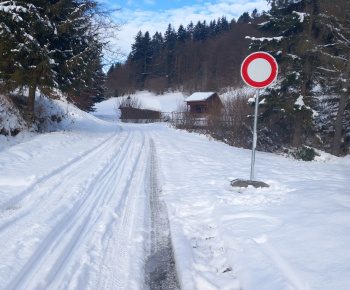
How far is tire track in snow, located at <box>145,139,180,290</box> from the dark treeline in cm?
7273

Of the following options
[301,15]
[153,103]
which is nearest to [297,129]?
[301,15]

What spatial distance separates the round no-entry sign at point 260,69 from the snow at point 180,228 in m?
2.23

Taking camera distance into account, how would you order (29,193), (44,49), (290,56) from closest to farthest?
(29,193) → (44,49) → (290,56)

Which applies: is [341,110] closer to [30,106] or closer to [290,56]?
[290,56]

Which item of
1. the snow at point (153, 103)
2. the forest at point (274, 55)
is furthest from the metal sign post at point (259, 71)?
the snow at point (153, 103)

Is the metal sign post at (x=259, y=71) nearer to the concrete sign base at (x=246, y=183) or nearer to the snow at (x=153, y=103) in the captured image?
the concrete sign base at (x=246, y=183)

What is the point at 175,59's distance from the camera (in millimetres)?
92312

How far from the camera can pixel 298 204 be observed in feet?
15.1

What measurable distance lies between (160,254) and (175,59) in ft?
308

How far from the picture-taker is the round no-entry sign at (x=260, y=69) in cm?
555

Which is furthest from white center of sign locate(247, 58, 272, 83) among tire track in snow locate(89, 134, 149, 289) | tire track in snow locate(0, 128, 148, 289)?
tire track in snow locate(0, 128, 148, 289)

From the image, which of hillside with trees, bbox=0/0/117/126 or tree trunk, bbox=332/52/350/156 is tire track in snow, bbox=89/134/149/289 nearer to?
hillside with trees, bbox=0/0/117/126


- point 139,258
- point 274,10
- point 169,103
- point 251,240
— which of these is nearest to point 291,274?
point 251,240

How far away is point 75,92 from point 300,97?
38.2 feet
